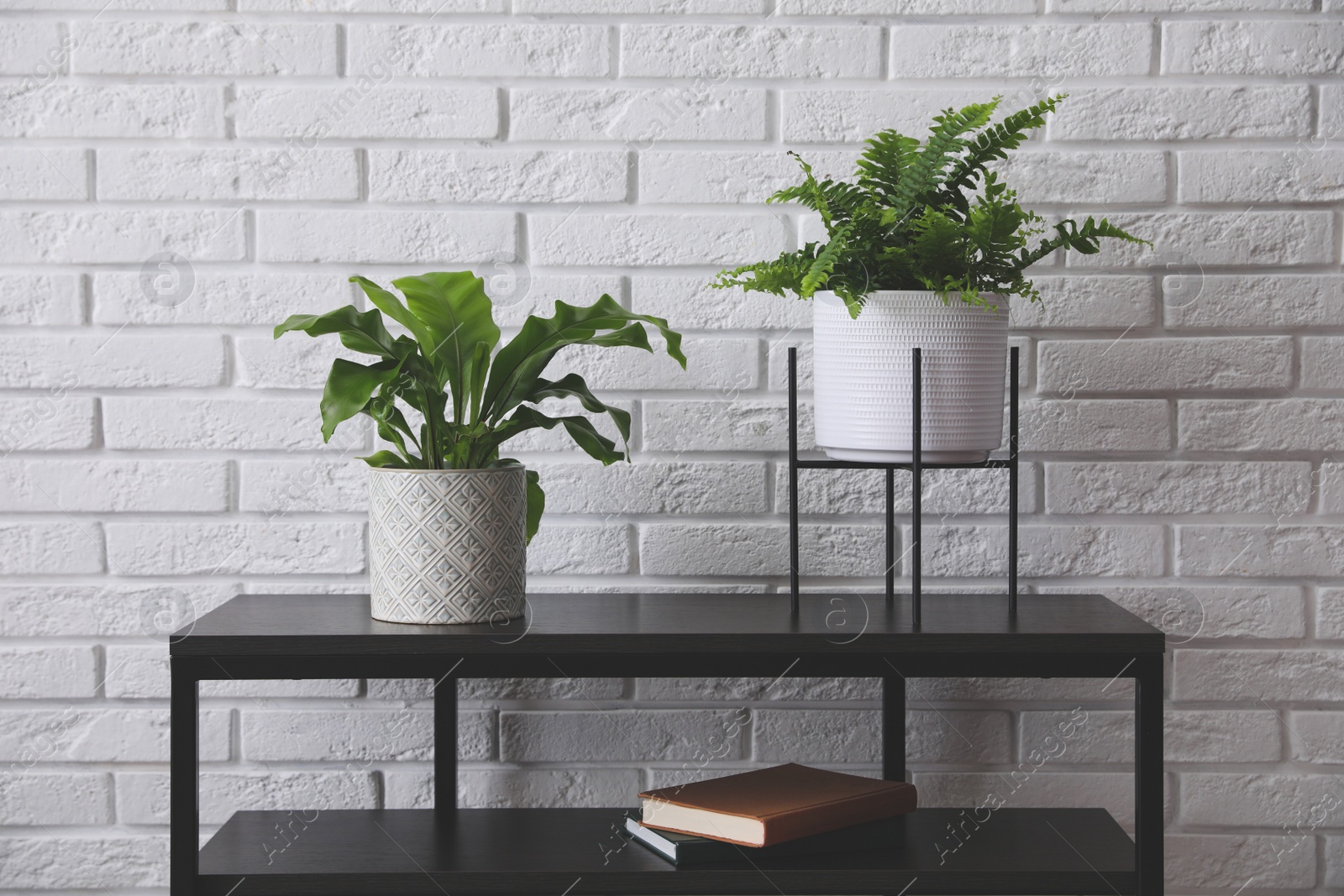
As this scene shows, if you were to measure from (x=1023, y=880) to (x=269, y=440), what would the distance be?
0.97 meters

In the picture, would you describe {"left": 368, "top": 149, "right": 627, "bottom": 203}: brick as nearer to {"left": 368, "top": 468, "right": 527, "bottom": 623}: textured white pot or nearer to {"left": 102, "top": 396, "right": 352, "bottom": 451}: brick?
{"left": 102, "top": 396, "right": 352, "bottom": 451}: brick

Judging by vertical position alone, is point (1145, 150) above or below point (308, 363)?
above

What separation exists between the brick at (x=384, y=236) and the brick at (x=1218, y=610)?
0.87 meters

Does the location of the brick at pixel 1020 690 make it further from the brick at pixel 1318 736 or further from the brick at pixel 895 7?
the brick at pixel 895 7

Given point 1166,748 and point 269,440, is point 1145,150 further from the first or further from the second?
point 269,440

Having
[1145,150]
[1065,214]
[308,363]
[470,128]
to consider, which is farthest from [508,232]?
[1145,150]

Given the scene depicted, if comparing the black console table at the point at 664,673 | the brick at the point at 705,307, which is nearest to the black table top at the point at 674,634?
the black console table at the point at 664,673

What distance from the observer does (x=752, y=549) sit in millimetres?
1331

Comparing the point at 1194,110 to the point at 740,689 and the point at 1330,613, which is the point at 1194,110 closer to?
the point at 1330,613

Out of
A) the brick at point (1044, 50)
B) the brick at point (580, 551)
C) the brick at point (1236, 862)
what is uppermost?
the brick at point (1044, 50)

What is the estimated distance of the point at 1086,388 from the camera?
133 cm

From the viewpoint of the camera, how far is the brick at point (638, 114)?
1317mm

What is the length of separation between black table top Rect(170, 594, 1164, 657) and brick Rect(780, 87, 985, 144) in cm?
57

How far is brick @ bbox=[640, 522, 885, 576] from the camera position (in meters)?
1.33
